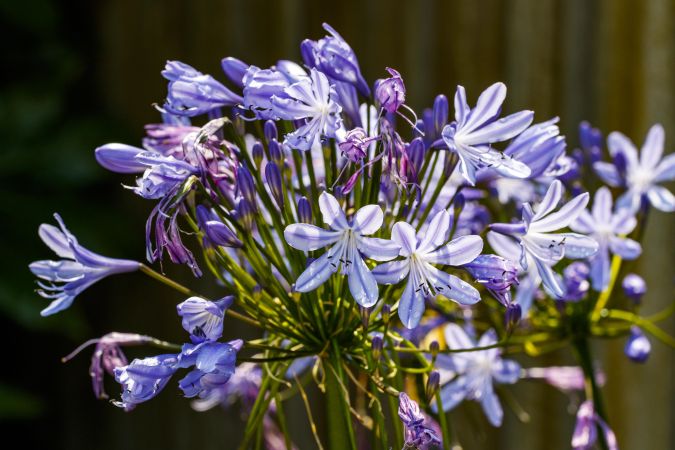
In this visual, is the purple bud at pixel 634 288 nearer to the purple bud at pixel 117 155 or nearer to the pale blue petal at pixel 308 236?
the pale blue petal at pixel 308 236

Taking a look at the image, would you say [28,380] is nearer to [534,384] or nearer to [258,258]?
[534,384]

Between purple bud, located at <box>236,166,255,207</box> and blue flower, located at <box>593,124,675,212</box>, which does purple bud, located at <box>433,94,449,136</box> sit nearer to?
purple bud, located at <box>236,166,255,207</box>

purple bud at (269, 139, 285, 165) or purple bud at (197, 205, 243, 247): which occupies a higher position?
purple bud at (269, 139, 285, 165)

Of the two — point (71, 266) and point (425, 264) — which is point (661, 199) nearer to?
point (425, 264)

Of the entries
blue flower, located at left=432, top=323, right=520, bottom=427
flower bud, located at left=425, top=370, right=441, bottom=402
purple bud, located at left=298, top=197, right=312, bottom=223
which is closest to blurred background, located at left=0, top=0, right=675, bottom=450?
blue flower, located at left=432, top=323, right=520, bottom=427

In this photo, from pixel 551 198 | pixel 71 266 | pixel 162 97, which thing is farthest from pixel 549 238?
pixel 162 97

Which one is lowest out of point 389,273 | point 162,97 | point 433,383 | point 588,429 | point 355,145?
point 588,429

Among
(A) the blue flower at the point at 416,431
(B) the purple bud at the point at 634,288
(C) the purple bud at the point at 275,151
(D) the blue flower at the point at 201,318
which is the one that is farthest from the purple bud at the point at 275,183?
(B) the purple bud at the point at 634,288
